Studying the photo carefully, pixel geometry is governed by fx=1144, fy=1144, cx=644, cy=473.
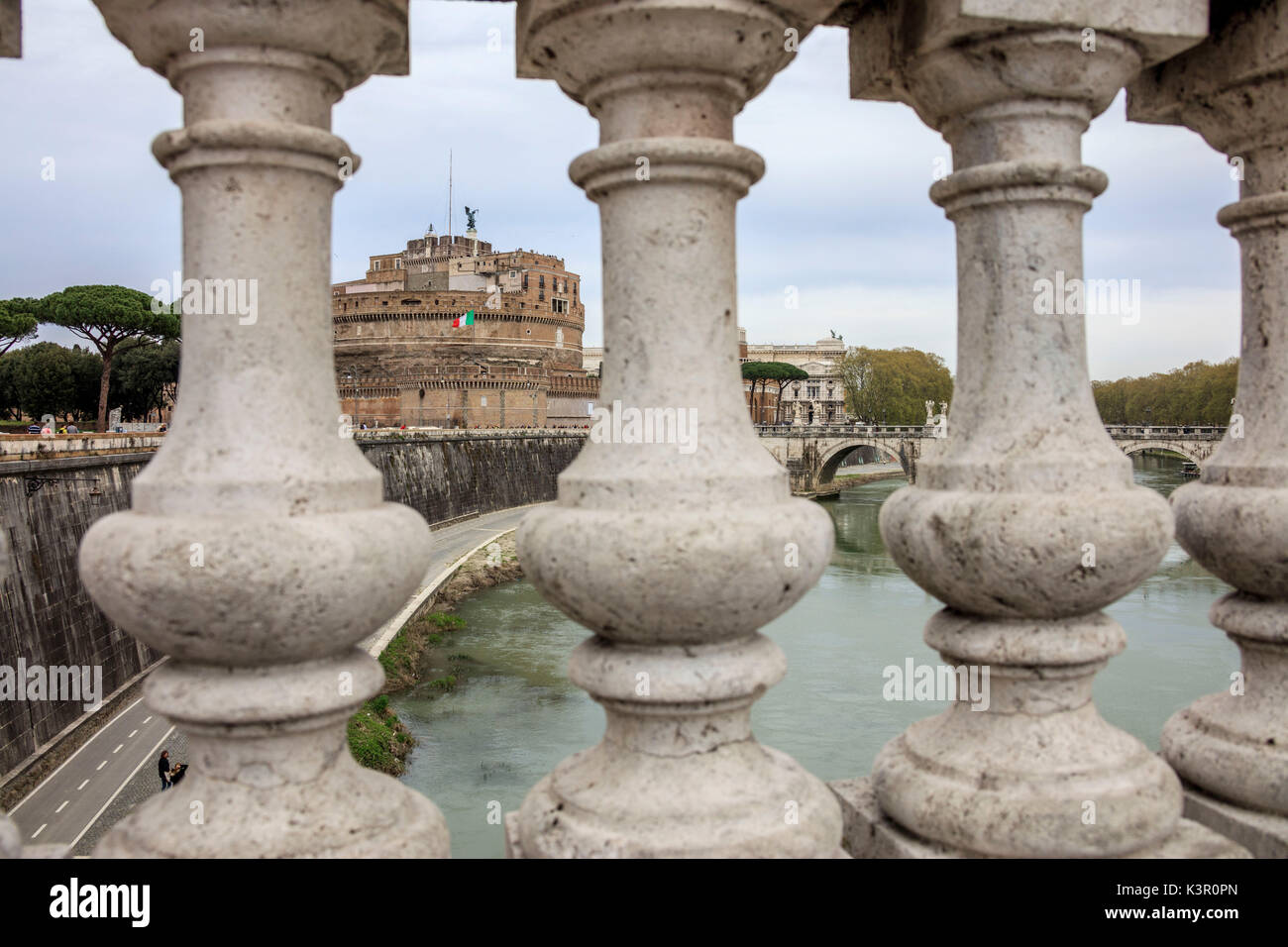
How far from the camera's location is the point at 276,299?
1.79 meters

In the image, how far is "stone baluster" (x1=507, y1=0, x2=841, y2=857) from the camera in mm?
1760

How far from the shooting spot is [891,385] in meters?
71.9

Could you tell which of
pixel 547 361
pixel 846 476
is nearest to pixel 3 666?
pixel 547 361

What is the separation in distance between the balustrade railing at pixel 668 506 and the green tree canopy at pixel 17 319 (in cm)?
3829

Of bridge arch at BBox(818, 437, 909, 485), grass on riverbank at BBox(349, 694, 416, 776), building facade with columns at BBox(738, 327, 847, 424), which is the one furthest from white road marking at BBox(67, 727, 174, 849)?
building facade with columns at BBox(738, 327, 847, 424)

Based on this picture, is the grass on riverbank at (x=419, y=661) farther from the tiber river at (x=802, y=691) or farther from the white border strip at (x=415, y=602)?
the tiber river at (x=802, y=691)

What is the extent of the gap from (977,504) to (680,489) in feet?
1.90

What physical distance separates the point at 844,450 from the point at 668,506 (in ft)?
184

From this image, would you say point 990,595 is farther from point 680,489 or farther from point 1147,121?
point 1147,121

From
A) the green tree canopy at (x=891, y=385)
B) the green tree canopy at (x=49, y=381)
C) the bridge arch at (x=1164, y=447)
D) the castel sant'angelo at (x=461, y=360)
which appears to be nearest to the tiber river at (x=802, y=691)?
the bridge arch at (x=1164, y=447)

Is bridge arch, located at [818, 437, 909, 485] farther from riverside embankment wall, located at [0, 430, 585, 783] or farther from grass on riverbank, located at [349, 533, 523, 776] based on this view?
riverside embankment wall, located at [0, 430, 585, 783]

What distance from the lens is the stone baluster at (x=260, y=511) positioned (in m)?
1.64

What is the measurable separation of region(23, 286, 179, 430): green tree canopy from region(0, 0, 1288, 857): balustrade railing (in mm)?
33504

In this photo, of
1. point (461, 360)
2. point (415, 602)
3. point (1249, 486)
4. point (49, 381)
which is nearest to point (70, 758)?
point (415, 602)
